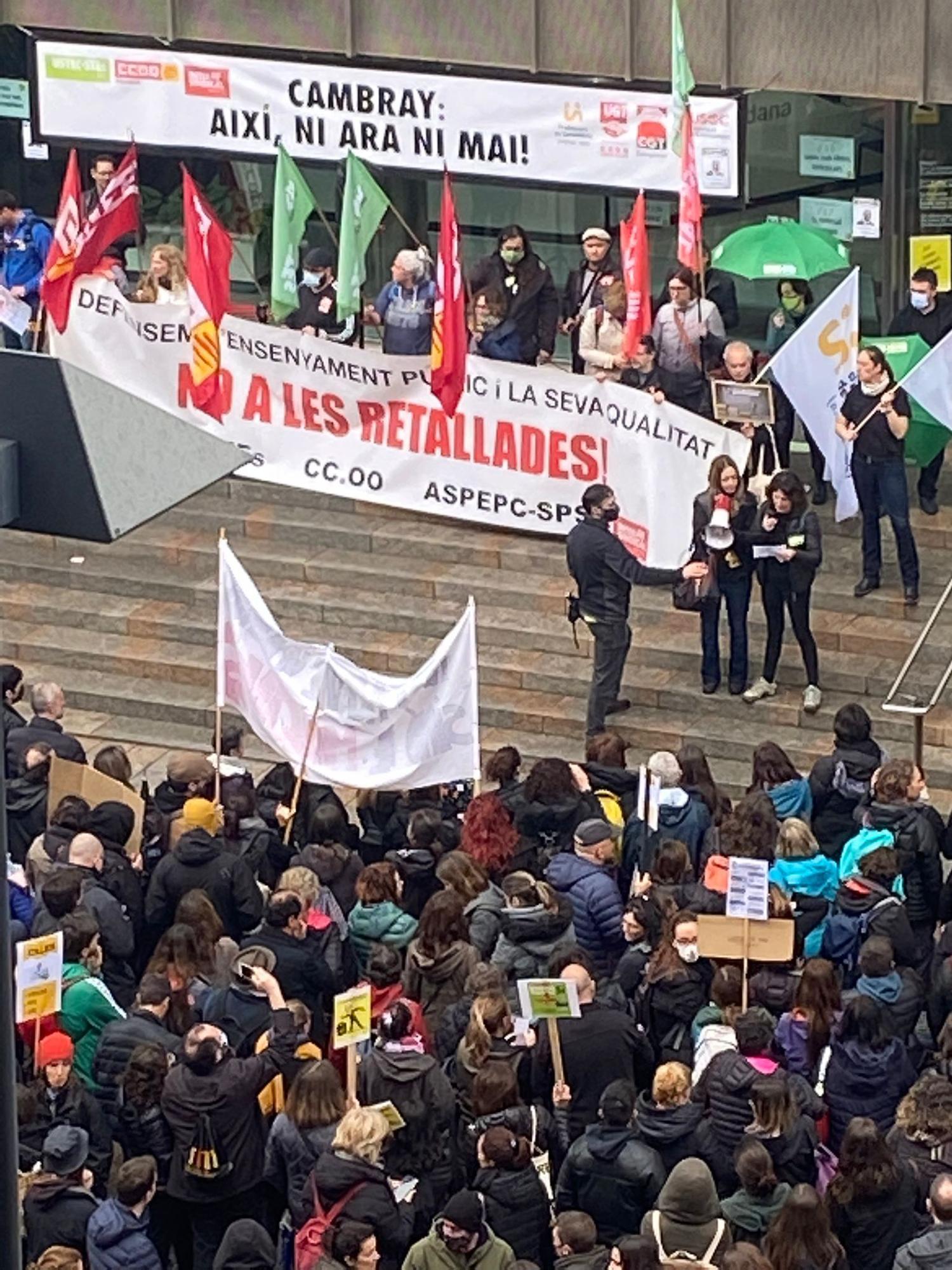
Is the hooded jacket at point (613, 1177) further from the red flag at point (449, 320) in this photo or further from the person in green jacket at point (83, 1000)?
the red flag at point (449, 320)

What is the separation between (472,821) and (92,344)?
24.4ft

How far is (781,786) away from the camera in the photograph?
527 inches

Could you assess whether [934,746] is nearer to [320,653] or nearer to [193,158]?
[320,653]

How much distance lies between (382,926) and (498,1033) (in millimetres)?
1454

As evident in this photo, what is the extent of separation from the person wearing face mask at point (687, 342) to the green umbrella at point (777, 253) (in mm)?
446

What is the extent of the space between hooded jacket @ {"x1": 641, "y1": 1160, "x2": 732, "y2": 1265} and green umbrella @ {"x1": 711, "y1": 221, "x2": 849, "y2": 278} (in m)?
9.50

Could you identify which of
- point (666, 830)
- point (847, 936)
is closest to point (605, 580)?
point (666, 830)

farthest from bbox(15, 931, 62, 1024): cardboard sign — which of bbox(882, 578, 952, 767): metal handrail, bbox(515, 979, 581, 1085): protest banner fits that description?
bbox(882, 578, 952, 767): metal handrail

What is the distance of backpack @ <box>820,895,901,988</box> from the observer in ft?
38.5

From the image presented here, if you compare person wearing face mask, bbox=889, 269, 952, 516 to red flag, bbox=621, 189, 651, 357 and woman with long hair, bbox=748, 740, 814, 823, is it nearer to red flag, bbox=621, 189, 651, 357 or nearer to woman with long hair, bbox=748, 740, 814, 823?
red flag, bbox=621, 189, 651, 357

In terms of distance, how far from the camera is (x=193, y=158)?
21.5 meters

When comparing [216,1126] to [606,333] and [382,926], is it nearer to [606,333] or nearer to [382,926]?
[382,926]

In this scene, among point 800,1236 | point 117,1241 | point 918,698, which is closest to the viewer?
point 800,1236

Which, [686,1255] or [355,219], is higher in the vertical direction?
[355,219]
